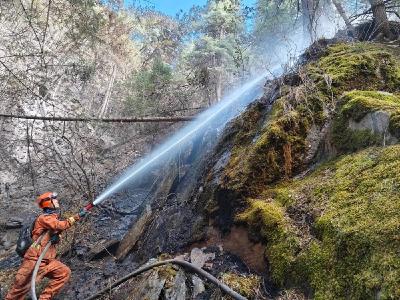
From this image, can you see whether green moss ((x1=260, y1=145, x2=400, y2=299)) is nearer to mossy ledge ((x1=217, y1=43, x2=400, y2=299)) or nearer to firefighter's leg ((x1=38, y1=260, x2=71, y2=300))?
mossy ledge ((x1=217, y1=43, x2=400, y2=299))

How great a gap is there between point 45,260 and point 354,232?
550 cm

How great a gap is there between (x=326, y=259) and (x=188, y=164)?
252 inches

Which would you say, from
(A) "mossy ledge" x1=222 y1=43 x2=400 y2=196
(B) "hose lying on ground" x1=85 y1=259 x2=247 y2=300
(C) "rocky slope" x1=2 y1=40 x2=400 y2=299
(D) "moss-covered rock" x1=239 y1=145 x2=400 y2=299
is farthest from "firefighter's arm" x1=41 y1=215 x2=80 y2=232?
(D) "moss-covered rock" x1=239 y1=145 x2=400 y2=299

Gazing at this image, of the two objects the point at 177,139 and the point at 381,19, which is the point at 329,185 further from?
the point at 177,139

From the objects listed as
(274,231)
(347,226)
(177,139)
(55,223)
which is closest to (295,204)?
(274,231)

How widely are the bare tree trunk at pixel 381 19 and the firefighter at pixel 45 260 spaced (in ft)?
26.4

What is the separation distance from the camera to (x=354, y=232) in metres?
3.10

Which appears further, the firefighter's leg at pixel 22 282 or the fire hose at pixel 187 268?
the firefighter's leg at pixel 22 282

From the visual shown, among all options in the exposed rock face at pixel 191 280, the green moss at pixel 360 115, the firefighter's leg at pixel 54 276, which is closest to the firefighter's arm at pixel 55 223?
the firefighter's leg at pixel 54 276

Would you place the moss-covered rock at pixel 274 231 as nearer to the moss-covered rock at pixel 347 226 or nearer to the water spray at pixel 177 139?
the moss-covered rock at pixel 347 226

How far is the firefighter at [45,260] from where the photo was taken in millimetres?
6422

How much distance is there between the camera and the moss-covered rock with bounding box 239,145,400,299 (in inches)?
A: 108

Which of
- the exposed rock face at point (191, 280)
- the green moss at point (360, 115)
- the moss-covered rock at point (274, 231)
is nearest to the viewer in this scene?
the moss-covered rock at point (274, 231)

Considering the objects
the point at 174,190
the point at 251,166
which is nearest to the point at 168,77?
the point at 174,190
